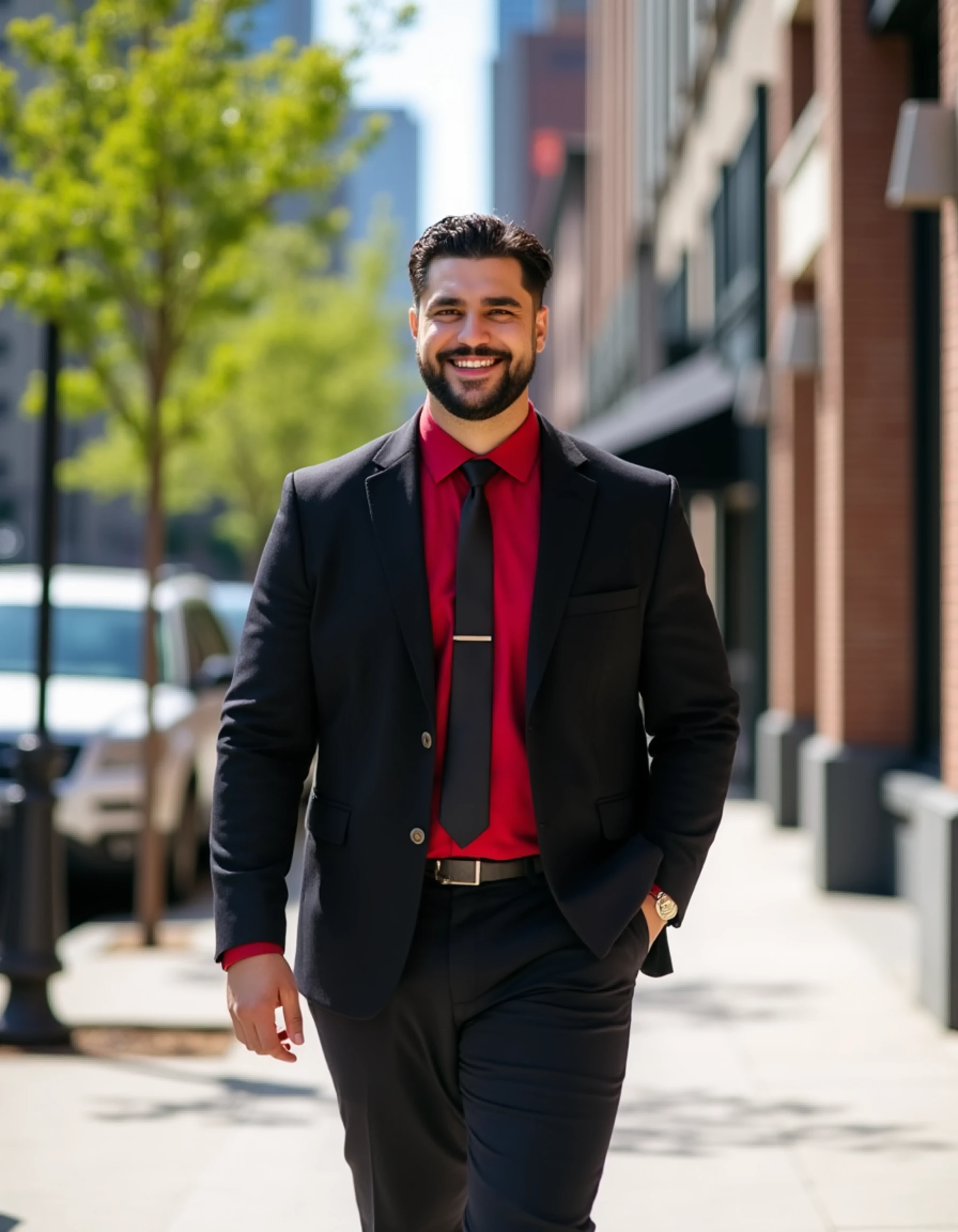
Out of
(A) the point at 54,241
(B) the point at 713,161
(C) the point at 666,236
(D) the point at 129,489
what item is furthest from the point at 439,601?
(D) the point at 129,489

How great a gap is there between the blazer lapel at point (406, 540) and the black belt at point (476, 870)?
Result: 10.2 inches

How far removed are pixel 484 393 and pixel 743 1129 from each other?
3.24 m

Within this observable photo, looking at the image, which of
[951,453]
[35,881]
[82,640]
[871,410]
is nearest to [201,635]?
[82,640]

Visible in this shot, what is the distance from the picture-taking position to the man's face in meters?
3.11

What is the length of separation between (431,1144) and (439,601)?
37.0 inches

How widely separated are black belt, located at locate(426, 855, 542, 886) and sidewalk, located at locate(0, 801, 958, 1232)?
77.2 inches

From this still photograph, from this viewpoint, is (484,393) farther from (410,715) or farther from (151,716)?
(151,716)

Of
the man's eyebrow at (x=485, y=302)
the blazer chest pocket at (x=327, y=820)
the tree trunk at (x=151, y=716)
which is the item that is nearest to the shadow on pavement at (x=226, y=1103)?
the tree trunk at (x=151, y=716)

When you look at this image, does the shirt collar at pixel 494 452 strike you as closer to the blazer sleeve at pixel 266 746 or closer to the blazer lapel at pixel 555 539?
the blazer lapel at pixel 555 539

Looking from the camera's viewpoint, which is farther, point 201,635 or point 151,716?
point 201,635

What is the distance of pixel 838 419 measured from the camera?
408 inches

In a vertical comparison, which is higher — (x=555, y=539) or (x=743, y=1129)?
(x=555, y=539)

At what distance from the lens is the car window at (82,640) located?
434 inches

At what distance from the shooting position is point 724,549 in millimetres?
20828
